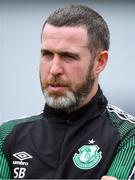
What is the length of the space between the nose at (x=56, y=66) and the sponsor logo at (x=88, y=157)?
0.26 m

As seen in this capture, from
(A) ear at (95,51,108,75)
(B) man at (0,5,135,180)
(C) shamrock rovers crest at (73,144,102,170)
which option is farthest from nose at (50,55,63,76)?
(C) shamrock rovers crest at (73,144,102,170)

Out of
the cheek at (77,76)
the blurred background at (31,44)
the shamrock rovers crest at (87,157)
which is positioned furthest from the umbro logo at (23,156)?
the blurred background at (31,44)

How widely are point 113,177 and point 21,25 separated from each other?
3189 mm

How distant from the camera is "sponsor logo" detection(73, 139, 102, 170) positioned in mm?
2002

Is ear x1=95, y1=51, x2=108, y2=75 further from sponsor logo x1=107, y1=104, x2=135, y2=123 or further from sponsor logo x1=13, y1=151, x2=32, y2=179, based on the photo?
sponsor logo x1=13, y1=151, x2=32, y2=179

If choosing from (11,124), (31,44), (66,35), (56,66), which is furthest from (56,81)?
(31,44)

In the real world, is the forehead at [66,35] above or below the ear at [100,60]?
above

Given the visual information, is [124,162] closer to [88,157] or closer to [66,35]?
[88,157]

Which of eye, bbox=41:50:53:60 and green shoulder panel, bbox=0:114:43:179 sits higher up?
eye, bbox=41:50:53:60

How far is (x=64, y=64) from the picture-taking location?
2.02m

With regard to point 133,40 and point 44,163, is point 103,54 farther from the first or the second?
point 133,40

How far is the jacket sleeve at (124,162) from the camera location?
1.93m

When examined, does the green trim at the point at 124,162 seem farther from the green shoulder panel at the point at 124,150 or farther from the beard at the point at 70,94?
the beard at the point at 70,94

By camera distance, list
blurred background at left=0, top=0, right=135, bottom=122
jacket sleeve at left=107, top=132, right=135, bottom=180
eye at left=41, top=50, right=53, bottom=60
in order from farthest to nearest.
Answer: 1. blurred background at left=0, top=0, right=135, bottom=122
2. eye at left=41, top=50, right=53, bottom=60
3. jacket sleeve at left=107, top=132, right=135, bottom=180
